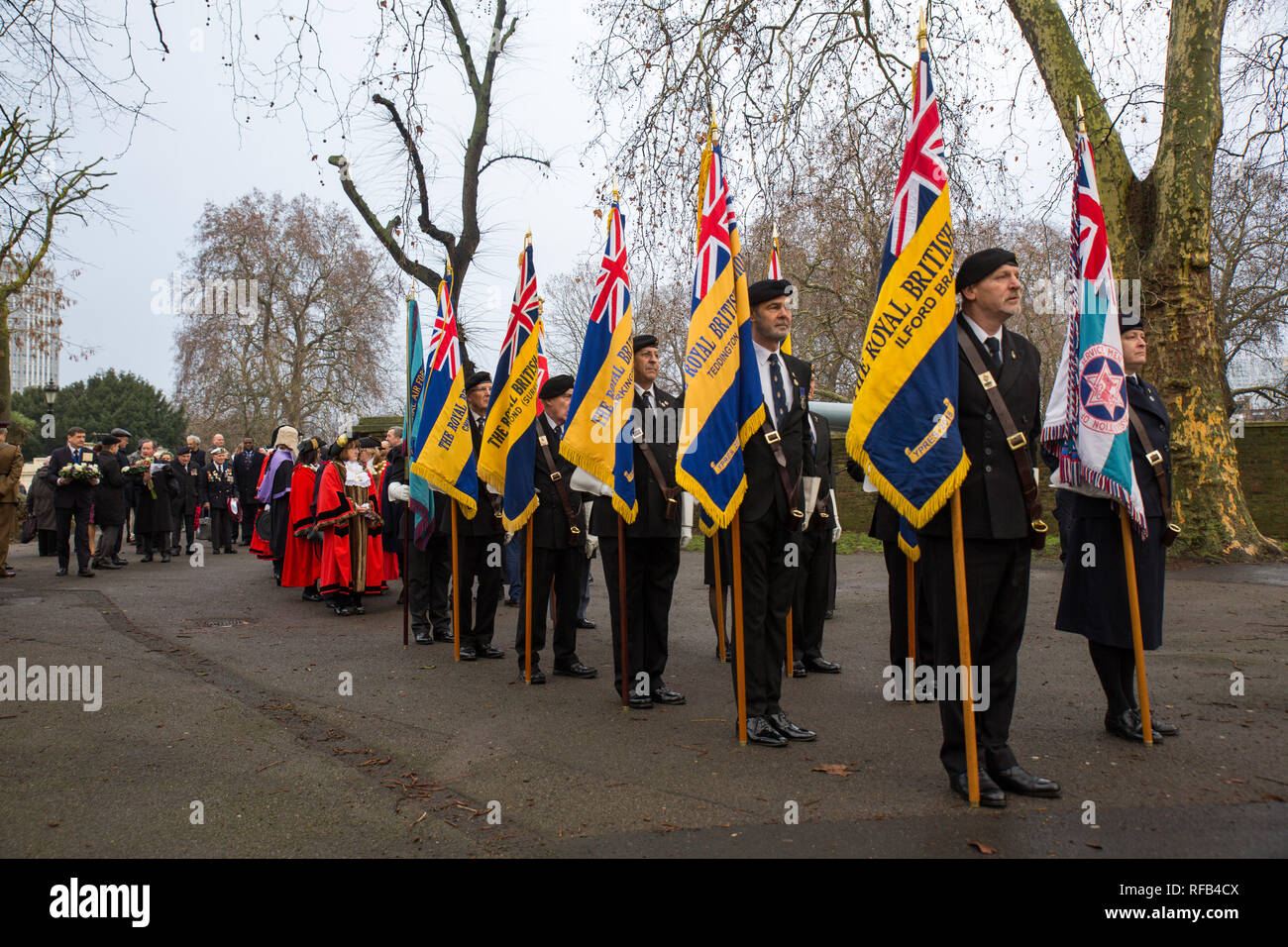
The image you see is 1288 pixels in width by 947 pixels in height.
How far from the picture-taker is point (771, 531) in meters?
5.21

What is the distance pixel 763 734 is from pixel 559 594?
8.38 ft

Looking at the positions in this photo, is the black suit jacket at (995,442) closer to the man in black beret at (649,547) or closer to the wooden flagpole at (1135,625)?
the wooden flagpole at (1135,625)

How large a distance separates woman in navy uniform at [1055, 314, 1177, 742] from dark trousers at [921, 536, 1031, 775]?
0.98 meters

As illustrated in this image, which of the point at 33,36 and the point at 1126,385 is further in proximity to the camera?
the point at 33,36

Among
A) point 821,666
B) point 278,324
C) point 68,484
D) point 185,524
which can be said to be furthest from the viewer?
point 278,324

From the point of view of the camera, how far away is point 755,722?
508cm

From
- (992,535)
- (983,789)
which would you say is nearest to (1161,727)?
(983,789)

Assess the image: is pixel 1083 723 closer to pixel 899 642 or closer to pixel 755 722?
pixel 899 642

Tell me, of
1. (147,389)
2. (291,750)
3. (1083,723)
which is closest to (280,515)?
(291,750)

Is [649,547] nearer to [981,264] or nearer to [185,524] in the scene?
[981,264]
